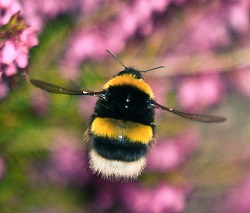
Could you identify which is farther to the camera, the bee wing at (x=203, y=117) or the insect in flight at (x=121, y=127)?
the bee wing at (x=203, y=117)

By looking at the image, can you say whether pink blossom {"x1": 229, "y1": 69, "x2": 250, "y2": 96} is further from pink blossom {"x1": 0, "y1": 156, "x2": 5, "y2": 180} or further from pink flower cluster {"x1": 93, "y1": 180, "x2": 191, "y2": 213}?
pink blossom {"x1": 0, "y1": 156, "x2": 5, "y2": 180}

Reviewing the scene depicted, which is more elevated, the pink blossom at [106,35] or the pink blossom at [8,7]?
the pink blossom at [106,35]

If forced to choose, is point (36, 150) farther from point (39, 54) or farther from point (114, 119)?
point (114, 119)

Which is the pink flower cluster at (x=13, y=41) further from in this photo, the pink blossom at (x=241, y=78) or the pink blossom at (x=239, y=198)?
the pink blossom at (x=239, y=198)

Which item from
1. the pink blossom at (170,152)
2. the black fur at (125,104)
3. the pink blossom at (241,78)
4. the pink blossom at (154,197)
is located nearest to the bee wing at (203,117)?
Result: the black fur at (125,104)

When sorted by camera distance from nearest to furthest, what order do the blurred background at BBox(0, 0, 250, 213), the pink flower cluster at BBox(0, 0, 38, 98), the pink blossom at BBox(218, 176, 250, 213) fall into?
1. the pink flower cluster at BBox(0, 0, 38, 98)
2. the blurred background at BBox(0, 0, 250, 213)
3. the pink blossom at BBox(218, 176, 250, 213)

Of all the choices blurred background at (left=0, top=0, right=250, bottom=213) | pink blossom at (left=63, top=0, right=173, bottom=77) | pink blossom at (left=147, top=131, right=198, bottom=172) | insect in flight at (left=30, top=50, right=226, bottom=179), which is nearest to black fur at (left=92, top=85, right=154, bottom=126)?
insect in flight at (left=30, top=50, right=226, bottom=179)

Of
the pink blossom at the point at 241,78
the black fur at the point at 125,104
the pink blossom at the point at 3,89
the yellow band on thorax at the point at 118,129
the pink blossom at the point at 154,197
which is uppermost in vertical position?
the pink blossom at the point at 241,78

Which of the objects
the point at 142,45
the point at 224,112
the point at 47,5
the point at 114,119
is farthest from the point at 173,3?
the point at 224,112
